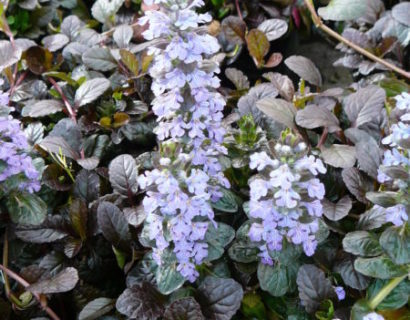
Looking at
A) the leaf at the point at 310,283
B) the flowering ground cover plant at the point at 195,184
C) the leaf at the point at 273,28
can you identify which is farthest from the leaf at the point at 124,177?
the leaf at the point at 273,28

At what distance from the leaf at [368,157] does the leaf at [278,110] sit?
0.19 meters

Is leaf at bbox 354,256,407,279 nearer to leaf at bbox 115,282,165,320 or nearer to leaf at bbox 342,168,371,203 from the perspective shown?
leaf at bbox 342,168,371,203

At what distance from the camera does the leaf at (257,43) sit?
73.7 inches

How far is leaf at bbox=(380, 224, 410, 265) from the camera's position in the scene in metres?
1.20

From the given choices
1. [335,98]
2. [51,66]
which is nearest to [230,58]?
[335,98]

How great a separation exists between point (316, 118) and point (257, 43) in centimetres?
52

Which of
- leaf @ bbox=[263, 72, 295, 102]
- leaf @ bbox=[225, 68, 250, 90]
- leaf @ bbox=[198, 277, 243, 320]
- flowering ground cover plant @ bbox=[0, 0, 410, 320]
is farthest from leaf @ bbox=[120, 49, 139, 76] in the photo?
leaf @ bbox=[198, 277, 243, 320]

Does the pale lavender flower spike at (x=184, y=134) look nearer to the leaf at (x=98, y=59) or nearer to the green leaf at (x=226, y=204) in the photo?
the green leaf at (x=226, y=204)

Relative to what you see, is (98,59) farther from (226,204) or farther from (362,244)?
(362,244)

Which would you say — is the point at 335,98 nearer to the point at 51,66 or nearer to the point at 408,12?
the point at 408,12

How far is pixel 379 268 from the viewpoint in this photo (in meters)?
1.23

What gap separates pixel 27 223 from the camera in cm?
135

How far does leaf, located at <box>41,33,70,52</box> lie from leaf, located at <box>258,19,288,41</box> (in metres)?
0.70

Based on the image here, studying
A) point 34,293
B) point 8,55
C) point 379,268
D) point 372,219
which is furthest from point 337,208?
point 8,55
